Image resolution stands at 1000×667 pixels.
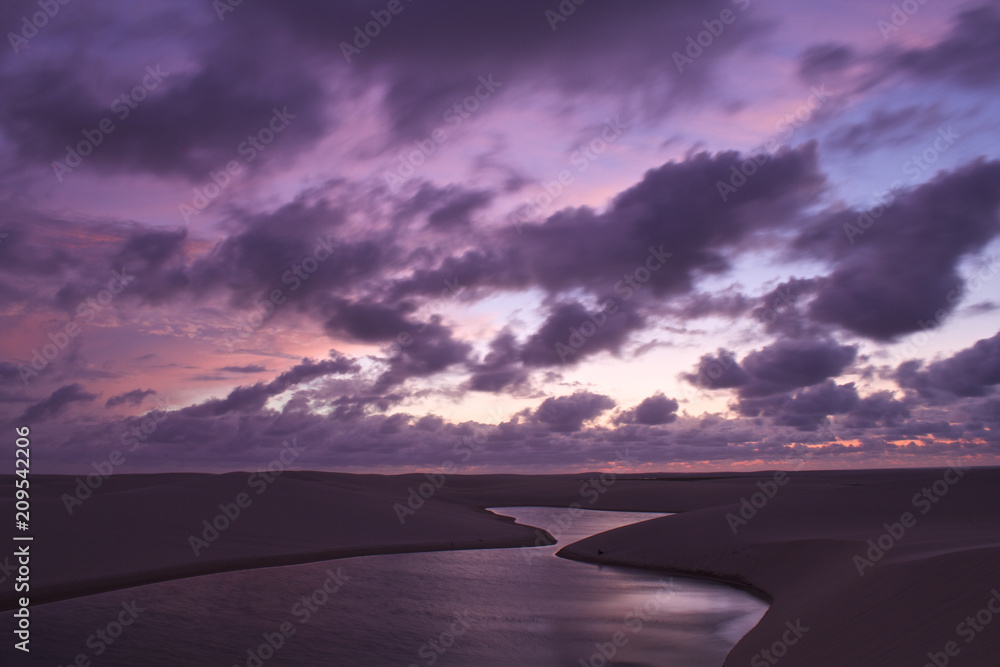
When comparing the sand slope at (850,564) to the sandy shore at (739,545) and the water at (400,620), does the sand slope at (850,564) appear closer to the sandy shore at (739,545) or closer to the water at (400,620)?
the sandy shore at (739,545)

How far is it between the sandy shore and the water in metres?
1.73

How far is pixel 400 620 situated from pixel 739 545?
14995mm

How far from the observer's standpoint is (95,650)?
15.1 m

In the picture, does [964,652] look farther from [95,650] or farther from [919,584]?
[95,650]

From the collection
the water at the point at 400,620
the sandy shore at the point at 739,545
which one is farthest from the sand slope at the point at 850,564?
the water at the point at 400,620

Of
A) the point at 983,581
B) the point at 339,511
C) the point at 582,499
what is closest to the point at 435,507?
the point at 339,511

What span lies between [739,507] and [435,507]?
78.5 feet

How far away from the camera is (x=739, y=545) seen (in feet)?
88.4

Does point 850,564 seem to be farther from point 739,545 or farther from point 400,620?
point 400,620

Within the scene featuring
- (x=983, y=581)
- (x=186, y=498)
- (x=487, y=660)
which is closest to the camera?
(x=983, y=581)

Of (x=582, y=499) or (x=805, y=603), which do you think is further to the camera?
(x=582, y=499)

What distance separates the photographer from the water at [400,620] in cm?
1500

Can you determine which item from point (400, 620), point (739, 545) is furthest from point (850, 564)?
point (400, 620)

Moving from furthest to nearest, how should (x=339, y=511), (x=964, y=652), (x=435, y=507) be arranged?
(x=435, y=507), (x=339, y=511), (x=964, y=652)
